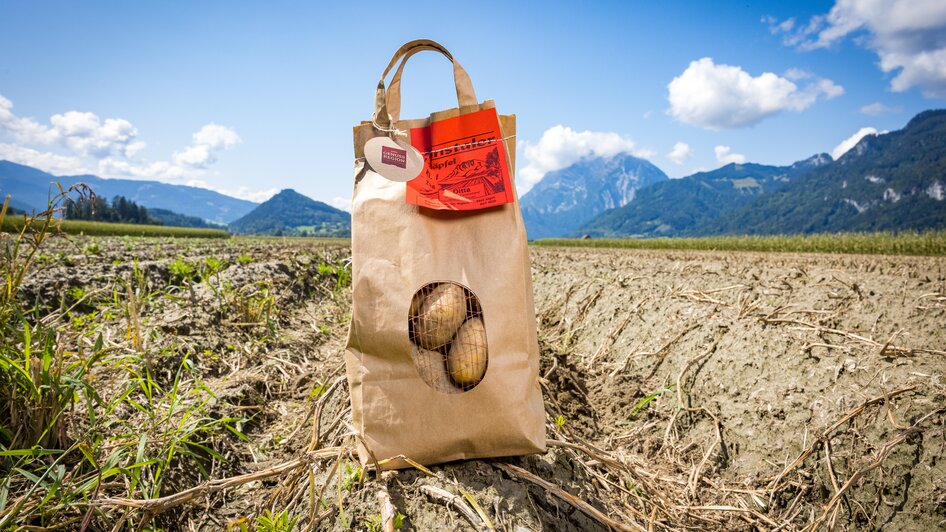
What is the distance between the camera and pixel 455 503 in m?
1.37

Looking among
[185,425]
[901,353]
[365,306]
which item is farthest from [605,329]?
[185,425]

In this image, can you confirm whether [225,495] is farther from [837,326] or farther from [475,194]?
[837,326]

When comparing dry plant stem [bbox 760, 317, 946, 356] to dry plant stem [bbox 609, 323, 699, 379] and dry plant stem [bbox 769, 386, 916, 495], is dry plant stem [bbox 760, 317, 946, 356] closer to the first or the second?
dry plant stem [bbox 769, 386, 916, 495]

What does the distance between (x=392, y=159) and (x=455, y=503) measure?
45.6 inches

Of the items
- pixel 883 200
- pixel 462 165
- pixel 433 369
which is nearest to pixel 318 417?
pixel 433 369

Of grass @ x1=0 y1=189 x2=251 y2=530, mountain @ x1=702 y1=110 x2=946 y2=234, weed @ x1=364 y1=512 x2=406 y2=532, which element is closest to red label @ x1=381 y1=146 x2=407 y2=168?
grass @ x1=0 y1=189 x2=251 y2=530

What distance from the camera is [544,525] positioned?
1445 millimetres

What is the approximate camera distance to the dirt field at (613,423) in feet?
4.97

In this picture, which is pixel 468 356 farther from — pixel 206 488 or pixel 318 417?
pixel 206 488

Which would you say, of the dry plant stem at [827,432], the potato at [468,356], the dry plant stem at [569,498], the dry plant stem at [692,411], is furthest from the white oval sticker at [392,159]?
the dry plant stem at [827,432]

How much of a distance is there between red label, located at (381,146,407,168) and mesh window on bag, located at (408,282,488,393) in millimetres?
448

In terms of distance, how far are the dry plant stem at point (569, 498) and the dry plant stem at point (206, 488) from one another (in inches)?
24.6

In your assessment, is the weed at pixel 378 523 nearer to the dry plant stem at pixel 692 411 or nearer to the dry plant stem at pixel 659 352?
the dry plant stem at pixel 692 411

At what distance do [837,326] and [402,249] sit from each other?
9.95 feet
